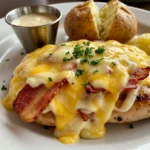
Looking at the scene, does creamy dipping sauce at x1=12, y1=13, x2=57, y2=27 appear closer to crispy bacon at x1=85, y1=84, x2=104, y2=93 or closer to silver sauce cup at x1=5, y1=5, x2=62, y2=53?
silver sauce cup at x1=5, y1=5, x2=62, y2=53

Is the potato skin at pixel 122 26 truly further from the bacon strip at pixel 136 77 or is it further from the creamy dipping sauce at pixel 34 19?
the bacon strip at pixel 136 77

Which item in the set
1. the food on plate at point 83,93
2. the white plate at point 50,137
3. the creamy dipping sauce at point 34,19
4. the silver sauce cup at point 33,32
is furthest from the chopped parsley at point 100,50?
the creamy dipping sauce at point 34,19

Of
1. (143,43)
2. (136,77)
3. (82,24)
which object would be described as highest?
(136,77)

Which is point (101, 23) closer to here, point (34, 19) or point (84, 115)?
point (34, 19)

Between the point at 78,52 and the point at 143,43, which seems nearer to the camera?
the point at 78,52

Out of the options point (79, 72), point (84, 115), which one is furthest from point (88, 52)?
point (84, 115)

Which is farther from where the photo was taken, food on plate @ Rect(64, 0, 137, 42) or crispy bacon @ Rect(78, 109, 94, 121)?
food on plate @ Rect(64, 0, 137, 42)

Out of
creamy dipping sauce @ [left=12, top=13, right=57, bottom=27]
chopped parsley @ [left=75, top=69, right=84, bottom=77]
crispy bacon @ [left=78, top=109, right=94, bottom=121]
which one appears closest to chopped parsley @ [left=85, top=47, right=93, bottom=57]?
chopped parsley @ [left=75, top=69, right=84, bottom=77]

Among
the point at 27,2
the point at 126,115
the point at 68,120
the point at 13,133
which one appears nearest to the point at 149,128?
the point at 126,115
